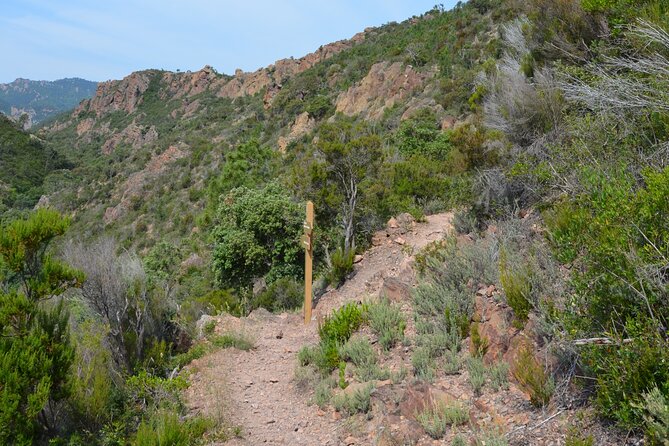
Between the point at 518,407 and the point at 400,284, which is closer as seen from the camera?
the point at 518,407

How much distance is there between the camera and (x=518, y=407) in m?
3.85

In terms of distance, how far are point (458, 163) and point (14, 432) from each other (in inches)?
319

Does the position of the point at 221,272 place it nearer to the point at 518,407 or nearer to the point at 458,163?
the point at 458,163

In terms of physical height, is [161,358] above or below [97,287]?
below

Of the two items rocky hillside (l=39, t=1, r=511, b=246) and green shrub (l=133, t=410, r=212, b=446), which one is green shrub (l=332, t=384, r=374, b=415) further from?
rocky hillside (l=39, t=1, r=511, b=246)

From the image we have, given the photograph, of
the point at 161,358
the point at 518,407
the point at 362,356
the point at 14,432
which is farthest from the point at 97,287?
the point at 518,407

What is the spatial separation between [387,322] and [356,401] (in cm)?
139

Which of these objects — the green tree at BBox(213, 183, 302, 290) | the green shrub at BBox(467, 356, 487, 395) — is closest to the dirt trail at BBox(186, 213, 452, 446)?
the green shrub at BBox(467, 356, 487, 395)

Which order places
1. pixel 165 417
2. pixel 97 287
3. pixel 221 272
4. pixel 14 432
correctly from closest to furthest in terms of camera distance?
pixel 14 432, pixel 165 417, pixel 97 287, pixel 221 272

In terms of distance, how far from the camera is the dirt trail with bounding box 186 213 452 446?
521cm

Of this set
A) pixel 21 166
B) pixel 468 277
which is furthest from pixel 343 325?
pixel 21 166

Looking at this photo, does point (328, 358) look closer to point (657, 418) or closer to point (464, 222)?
point (464, 222)

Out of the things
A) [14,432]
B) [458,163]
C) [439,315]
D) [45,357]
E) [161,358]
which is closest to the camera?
[14,432]

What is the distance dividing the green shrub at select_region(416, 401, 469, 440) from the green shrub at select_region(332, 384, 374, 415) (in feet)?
2.76
